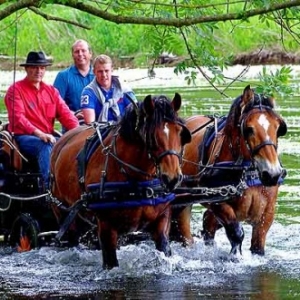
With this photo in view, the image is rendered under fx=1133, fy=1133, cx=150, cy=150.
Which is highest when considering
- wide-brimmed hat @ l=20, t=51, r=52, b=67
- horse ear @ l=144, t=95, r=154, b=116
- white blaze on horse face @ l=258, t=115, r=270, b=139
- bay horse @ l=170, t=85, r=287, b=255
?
wide-brimmed hat @ l=20, t=51, r=52, b=67

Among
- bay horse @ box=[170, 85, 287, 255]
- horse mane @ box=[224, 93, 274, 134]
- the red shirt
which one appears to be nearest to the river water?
bay horse @ box=[170, 85, 287, 255]

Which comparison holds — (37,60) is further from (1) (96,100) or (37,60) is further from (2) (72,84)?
(2) (72,84)

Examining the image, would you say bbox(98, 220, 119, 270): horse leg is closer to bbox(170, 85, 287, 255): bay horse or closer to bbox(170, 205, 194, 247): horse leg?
bbox(170, 85, 287, 255): bay horse

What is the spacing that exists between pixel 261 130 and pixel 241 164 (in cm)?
53

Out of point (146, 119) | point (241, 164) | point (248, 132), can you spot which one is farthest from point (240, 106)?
point (146, 119)

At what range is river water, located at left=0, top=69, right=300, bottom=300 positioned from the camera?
8.60 metres

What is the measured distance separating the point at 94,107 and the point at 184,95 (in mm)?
22614

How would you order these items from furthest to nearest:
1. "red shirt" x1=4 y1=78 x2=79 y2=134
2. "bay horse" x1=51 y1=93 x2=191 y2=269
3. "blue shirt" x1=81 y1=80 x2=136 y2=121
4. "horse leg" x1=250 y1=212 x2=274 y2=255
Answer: "red shirt" x1=4 y1=78 x2=79 y2=134 → "blue shirt" x1=81 y1=80 x2=136 y2=121 → "horse leg" x1=250 y1=212 x2=274 y2=255 → "bay horse" x1=51 y1=93 x2=191 y2=269

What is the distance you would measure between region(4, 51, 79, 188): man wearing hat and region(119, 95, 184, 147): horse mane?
72.7 inches

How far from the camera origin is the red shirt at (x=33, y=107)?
34.5 ft

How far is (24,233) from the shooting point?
1048 cm

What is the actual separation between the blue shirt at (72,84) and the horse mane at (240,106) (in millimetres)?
2505

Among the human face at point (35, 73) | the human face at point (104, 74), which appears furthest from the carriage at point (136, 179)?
the human face at point (35, 73)

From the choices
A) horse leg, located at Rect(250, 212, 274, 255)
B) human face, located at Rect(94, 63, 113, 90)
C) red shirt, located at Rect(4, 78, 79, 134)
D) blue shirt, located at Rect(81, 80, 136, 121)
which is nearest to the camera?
horse leg, located at Rect(250, 212, 274, 255)
